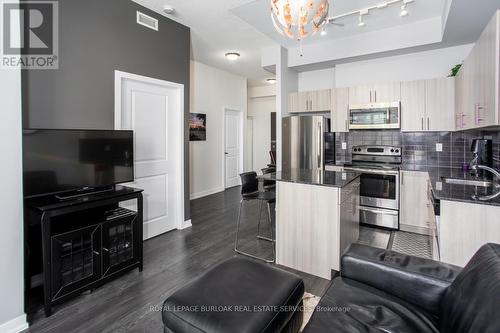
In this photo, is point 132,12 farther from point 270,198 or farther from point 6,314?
point 6,314

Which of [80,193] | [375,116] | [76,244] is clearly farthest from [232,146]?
[76,244]

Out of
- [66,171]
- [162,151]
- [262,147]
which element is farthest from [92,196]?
[262,147]

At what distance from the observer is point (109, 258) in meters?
2.47

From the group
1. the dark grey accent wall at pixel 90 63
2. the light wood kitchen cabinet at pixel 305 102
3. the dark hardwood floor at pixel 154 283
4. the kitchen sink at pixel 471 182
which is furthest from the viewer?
the light wood kitchen cabinet at pixel 305 102

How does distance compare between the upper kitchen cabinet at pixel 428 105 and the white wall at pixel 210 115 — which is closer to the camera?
the upper kitchen cabinet at pixel 428 105

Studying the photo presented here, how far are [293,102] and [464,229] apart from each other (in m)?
3.66

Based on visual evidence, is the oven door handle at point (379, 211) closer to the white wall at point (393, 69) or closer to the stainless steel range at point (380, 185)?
the stainless steel range at point (380, 185)

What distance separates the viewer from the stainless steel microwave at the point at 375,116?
4.04 metres

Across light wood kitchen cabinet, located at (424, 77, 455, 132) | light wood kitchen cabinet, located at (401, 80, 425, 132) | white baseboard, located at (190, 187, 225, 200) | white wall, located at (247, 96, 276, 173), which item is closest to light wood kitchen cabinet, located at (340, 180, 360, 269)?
light wood kitchen cabinet, located at (401, 80, 425, 132)

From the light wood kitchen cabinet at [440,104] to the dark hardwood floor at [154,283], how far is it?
2895 mm

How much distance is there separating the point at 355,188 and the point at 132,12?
11.2 ft

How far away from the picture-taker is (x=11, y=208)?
6.24ft

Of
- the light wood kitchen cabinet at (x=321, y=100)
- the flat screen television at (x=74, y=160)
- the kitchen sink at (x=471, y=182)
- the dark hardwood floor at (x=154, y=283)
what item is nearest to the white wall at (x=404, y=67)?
the light wood kitchen cabinet at (x=321, y=100)

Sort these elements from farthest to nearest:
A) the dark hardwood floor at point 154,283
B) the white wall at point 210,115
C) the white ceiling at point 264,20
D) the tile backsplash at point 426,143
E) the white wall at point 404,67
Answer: the white wall at point 210,115, the white wall at point 404,67, the tile backsplash at point 426,143, the white ceiling at point 264,20, the dark hardwood floor at point 154,283
